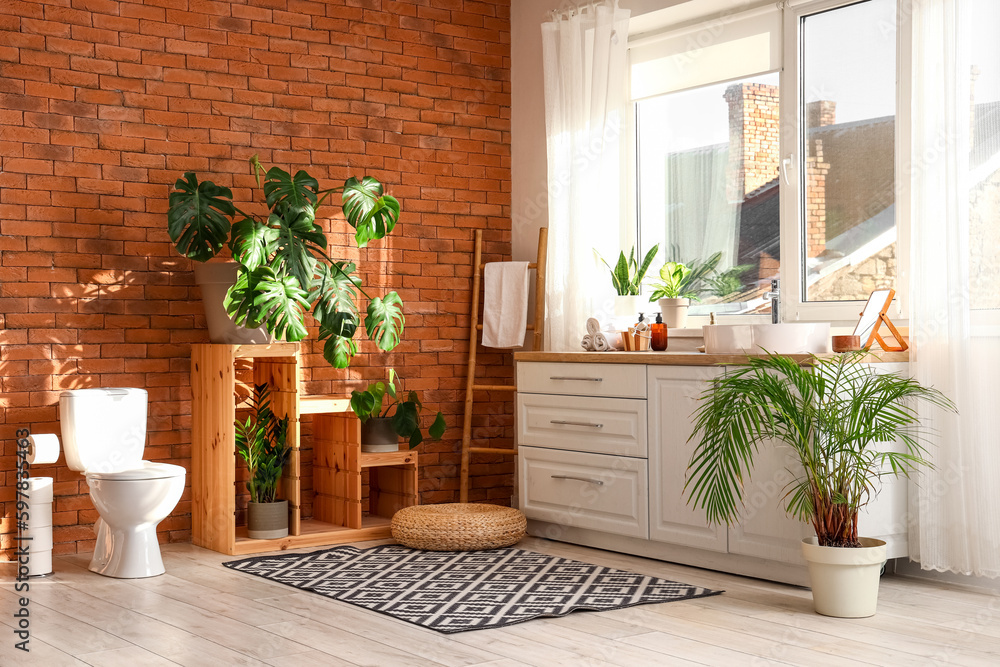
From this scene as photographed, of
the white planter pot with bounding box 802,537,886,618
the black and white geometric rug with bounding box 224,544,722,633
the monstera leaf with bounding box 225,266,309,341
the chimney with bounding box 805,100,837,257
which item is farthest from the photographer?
the chimney with bounding box 805,100,837,257

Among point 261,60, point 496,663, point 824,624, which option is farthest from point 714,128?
point 496,663

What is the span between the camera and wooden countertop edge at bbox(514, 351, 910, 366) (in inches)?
142

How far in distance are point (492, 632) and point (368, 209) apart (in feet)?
6.65

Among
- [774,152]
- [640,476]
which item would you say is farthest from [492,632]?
[774,152]

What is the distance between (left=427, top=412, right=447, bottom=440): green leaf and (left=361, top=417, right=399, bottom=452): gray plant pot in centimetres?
27

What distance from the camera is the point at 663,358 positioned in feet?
13.0

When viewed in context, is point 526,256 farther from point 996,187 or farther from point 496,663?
point 496,663

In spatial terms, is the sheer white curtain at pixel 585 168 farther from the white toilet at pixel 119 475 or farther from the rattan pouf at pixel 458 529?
the white toilet at pixel 119 475

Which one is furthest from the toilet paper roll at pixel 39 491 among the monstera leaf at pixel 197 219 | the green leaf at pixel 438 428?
the green leaf at pixel 438 428

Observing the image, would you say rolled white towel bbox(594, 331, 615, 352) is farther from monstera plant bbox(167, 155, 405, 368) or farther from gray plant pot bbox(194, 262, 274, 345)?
gray plant pot bbox(194, 262, 274, 345)

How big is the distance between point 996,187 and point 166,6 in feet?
10.9

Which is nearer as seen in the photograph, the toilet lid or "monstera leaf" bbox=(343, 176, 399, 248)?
the toilet lid

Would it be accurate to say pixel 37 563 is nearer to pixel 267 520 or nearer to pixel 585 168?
pixel 267 520

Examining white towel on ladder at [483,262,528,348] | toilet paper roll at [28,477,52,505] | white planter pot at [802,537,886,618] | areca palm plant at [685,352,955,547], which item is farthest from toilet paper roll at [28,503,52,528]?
white planter pot at [802,537,886,618]
